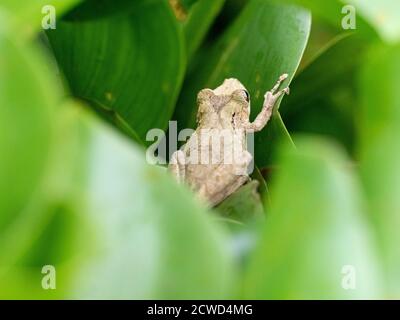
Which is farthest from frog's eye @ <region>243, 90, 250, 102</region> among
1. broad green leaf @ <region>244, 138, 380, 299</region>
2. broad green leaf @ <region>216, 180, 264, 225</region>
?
broad green leaf @ <region>244, 138, 380, 299</region>

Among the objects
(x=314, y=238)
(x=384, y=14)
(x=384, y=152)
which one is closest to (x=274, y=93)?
(x=384, y=14)

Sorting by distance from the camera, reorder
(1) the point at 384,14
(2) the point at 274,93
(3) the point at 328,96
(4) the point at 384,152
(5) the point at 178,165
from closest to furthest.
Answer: (4) the point at 384,152 → (1) the point at 384,14 → (2) the point at 274,93 → (5) the point at 178,165 → (3) the point at 328,96

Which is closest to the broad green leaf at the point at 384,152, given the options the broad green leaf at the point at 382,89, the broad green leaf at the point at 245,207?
the broad green leaf at the point at 382,89

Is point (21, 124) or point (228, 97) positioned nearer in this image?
point (21, 124)

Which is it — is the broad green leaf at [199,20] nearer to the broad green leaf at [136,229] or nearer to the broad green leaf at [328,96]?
the broad green leaf at [328,96]

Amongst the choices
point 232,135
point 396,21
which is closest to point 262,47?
point 232,135

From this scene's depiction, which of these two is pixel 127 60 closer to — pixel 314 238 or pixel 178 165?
pixel 178 165
